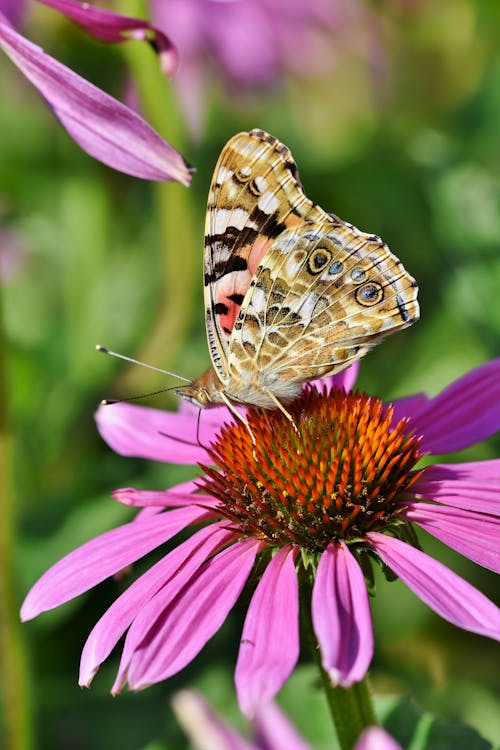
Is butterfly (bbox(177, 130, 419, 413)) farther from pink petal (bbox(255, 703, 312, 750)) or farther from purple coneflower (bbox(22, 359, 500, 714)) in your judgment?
pink petal (bbox(255, 703, 312, 750))

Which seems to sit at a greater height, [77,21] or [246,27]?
[246,27]

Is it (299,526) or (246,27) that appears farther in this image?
(246,27)

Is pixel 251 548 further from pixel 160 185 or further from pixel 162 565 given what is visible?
pixel 160 185

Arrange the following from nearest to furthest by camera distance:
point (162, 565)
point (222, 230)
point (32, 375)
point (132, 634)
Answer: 1. point (132, 634)
2. point (162, 565)
3. point (222, 230)
4. point (32, 375)

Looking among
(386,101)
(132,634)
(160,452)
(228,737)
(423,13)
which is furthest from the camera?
(386,101)

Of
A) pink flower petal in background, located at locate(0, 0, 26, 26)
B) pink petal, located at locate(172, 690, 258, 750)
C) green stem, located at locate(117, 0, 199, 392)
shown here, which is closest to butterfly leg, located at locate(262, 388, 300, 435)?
pink petal, located at locate(172, 690, 258, 750)

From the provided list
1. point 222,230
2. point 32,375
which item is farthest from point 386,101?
point 222,230

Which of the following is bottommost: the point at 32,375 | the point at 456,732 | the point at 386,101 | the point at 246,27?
the point at 456,732
